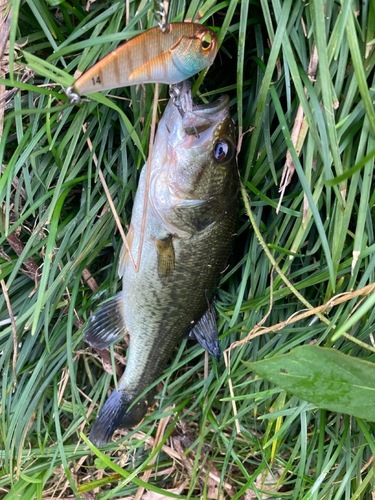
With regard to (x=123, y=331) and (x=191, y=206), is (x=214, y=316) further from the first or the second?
(x=191, y=206)

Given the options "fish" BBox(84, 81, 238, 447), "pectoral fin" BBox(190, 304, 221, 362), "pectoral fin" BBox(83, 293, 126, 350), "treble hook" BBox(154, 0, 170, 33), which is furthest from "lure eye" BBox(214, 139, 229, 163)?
"pectoral fin" BBox(83, 293, 126, 350)

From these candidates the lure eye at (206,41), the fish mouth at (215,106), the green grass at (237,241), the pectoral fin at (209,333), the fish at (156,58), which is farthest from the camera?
the pectoral fin at (209,333)

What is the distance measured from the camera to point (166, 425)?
7.58 feet

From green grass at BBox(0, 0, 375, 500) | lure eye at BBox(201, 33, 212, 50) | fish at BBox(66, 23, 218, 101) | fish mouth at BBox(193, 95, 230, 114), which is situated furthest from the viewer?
fish mouth at BBox(193, 95, 230, 114)

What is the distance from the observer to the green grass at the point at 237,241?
1405 mm

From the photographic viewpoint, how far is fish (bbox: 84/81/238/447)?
61.0 inches

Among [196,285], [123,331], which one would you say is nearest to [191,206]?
[196,285]

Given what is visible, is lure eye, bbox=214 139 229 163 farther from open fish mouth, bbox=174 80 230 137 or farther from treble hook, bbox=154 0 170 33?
treble hook, bbox=154 0 170 33

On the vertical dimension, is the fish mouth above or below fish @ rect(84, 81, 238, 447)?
above

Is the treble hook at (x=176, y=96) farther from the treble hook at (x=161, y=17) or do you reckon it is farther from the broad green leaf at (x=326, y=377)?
the broad green leaf at (x=326, y=377)

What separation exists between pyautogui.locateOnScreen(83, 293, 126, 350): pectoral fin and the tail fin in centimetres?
35

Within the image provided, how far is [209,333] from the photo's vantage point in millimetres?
2012

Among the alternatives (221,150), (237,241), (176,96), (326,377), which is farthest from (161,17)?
(326,377)

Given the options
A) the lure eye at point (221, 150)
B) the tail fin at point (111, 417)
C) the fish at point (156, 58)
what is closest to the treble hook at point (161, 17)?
the fish at point (156, 58)
